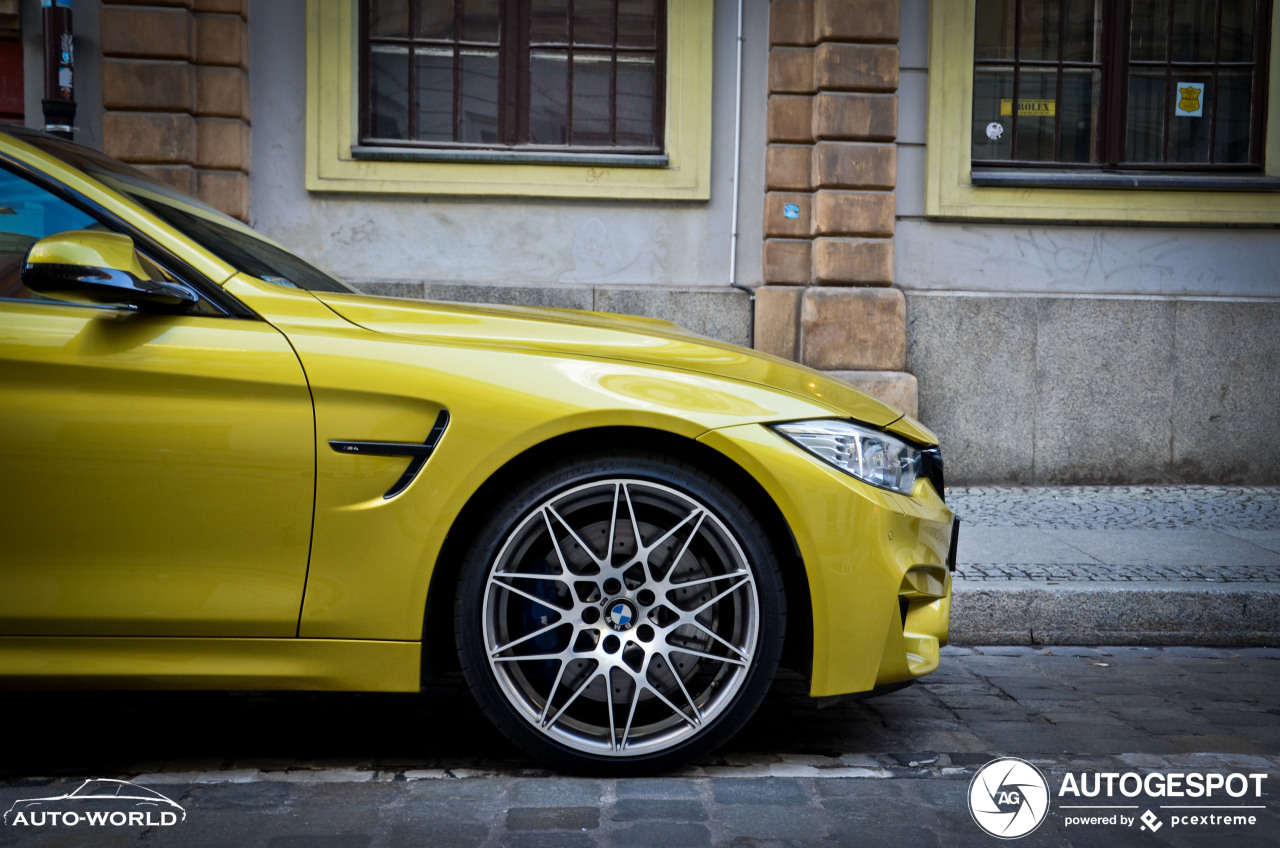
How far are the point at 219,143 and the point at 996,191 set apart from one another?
5.62m

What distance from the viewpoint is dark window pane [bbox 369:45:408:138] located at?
8633 millimetres

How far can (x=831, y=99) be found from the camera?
805 cm

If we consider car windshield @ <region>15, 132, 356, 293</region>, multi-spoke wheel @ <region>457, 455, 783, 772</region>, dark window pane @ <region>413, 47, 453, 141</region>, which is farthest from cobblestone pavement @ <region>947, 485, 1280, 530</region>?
dark window pane @ <region>413, 47, 453, 141</region>

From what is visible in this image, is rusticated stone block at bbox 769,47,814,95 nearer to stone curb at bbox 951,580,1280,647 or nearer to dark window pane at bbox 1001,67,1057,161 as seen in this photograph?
dark window pane at bbox 1001,67,1057,161

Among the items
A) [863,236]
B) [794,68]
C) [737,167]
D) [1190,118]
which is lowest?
[863,236]

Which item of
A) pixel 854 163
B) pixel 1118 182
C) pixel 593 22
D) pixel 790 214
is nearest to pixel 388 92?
pixel 593 22

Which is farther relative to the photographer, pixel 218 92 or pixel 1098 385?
pixel 1098 385

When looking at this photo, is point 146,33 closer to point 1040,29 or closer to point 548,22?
point 548,22

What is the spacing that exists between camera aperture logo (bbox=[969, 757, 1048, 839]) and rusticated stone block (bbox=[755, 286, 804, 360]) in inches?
213

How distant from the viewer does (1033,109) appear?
8.65m

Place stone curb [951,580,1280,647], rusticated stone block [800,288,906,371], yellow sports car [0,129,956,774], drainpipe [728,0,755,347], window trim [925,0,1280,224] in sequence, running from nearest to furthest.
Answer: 1. yellow sports car [0,129,956,774]
2. stone curb [951,580,1280,647]
3. rusticated stone block [800,288,906,371]
4. window trim [925,0,1280,224]
5. drainpipe [728,0,755,347]

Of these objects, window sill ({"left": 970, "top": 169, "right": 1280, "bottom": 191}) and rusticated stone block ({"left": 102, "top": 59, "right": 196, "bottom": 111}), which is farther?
window sill ({"left": 970, "top": 169, "right": 1280, "bottom": 191})

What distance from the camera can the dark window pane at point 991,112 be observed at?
8.60 meters

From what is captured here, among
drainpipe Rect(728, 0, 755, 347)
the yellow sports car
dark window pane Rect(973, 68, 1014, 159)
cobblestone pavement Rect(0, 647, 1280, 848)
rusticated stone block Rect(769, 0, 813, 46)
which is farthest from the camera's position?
dark window pane Rect(973, 68, 1014, 159)
